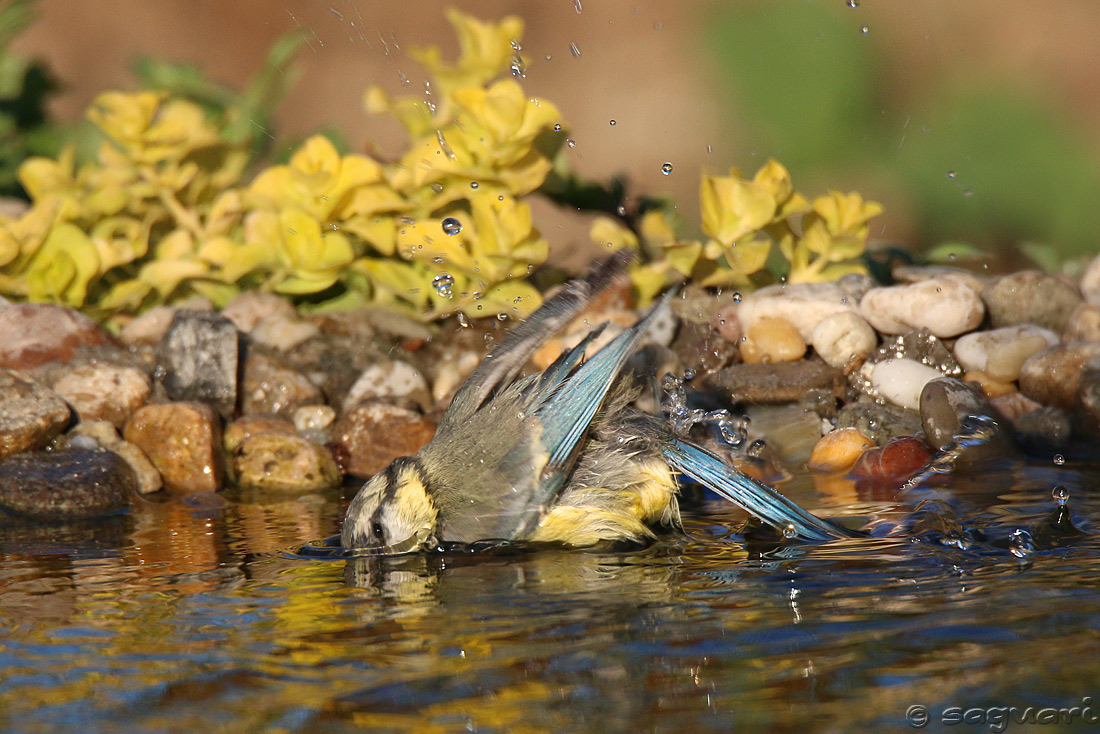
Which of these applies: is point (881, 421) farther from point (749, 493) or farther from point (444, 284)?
point (444, 284)

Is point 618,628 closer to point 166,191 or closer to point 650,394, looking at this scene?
point 650,394

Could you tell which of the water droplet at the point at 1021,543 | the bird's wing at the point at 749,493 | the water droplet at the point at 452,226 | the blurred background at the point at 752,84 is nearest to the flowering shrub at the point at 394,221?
the water droplet at the point at 452,226

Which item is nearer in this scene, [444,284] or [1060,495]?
[1060,495]

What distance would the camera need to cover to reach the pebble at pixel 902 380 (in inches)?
165

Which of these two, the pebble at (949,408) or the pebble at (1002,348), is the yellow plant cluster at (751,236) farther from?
the pebble at (949,408)

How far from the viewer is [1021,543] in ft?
9.25

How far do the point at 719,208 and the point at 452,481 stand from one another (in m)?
2.00

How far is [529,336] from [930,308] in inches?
72.9

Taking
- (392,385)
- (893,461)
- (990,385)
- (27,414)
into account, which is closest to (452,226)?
→ (392,385)

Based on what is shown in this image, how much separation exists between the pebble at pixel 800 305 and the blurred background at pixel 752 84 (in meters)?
1.02

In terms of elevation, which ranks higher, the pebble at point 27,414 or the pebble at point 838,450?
the pebble at point 27,414

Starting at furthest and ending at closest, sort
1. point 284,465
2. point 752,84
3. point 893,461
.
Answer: point 752,84 < point 284,465 < point 893,461

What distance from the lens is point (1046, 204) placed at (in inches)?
248

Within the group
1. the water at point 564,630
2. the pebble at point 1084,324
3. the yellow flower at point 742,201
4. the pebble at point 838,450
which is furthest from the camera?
the yellow flower at point 742,201
